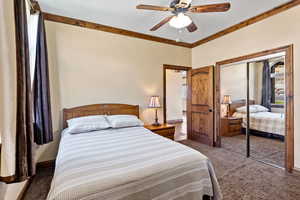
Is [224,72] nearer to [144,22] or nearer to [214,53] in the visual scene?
[214,53]

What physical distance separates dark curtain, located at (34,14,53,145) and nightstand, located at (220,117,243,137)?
147 inches

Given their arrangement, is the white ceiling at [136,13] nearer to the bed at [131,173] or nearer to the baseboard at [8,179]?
the bed at [131,173]

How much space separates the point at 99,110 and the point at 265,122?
355 cm

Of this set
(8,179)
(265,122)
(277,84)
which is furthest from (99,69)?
(265,122)

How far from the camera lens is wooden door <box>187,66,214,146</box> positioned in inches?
144

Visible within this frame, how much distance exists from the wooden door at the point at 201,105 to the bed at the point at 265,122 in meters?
0.64

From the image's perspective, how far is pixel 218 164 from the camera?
107 inches

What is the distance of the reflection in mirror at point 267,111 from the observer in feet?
8.80

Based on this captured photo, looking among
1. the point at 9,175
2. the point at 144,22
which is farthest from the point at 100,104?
the point at 9,175

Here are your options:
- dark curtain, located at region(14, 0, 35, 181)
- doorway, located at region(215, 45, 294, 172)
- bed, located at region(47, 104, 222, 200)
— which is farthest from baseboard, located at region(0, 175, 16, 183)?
doorway, located at region(215, 45, 294, 172)

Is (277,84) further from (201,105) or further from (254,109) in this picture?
(201,105)

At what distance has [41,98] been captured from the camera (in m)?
2.23

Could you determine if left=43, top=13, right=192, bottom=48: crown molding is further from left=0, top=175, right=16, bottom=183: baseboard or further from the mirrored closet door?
left=0, top=175, right=16, bottom=183: baseboard

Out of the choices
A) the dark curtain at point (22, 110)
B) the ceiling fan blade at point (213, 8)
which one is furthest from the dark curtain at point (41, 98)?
the ceiling fan blade at point (213, 8)
